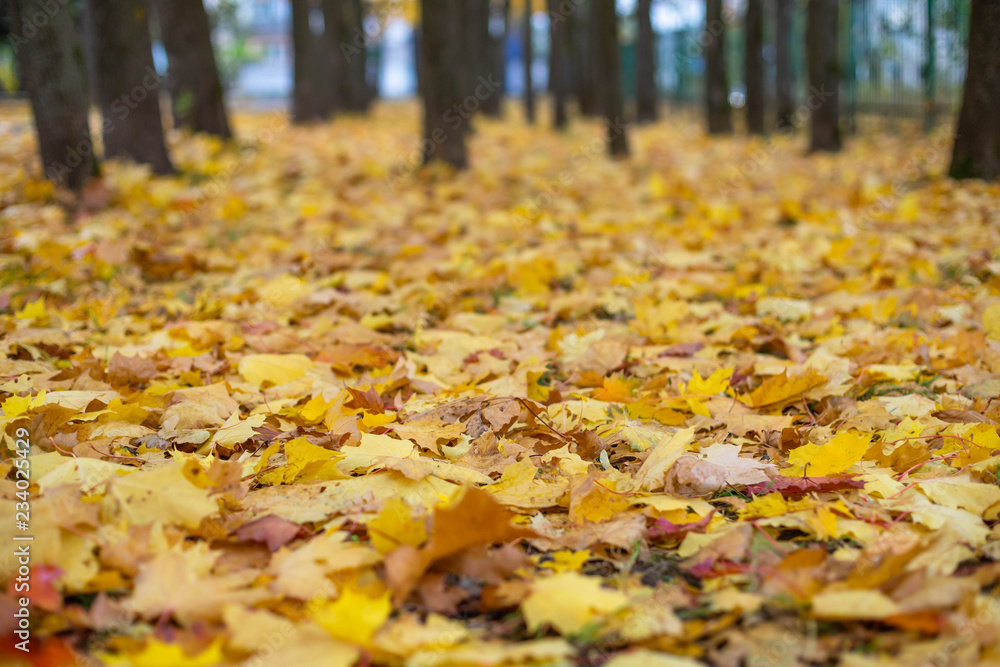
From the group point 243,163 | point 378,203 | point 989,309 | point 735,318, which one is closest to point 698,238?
point 735,318

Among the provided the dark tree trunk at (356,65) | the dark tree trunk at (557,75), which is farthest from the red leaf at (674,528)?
the dark tree trunk at (356,65)

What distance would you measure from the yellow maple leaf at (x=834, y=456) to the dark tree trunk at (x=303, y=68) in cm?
1160

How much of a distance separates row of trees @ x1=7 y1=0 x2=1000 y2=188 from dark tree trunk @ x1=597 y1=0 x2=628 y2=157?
1 centimetres

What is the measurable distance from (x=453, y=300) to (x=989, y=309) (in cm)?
199

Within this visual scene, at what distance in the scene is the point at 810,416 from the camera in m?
2.03

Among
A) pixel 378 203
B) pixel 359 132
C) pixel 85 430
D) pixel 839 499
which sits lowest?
pixel 839 499

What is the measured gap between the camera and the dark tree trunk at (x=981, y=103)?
5.34 m

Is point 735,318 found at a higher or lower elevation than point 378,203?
lower

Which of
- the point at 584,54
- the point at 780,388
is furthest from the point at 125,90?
the point at 584,54

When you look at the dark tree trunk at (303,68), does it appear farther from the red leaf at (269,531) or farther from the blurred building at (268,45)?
the blurred building at (268,45)

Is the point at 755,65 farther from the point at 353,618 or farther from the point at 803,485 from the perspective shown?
the point at 353,618

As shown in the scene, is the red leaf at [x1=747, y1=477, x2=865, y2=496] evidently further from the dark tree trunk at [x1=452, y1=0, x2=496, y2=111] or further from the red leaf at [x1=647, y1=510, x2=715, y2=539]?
the dark tree trunk at [x1=452, y1=0, x2=496, y2=111]

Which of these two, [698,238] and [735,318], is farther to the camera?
[698,238]

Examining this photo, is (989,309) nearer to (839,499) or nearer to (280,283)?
(839,499)
